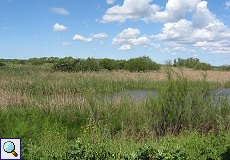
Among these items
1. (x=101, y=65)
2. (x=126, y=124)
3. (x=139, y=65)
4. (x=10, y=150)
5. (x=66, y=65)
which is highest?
(x=139, y=65)

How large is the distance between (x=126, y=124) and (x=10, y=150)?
485 cm

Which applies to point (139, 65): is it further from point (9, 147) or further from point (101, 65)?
point (9, 147)

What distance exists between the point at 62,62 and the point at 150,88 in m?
17.6

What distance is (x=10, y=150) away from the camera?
473cm

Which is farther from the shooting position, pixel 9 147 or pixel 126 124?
pixel 126 124

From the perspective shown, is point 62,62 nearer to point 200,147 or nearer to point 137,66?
point 137,66

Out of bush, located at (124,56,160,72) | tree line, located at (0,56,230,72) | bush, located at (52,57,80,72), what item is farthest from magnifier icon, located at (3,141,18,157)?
bush, located at (124,56,160,72)

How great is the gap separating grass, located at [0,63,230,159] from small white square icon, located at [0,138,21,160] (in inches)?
16.8

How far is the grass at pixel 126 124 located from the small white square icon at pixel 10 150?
1.40ft

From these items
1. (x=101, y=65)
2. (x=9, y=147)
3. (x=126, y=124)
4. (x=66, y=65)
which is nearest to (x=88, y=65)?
(x=66, y=65)

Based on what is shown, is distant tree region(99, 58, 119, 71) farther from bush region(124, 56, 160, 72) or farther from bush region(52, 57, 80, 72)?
bush region(52, 57, 80, 72)

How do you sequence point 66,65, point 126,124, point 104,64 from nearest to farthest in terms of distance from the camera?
point 126,124
point 66,65
point 104,64

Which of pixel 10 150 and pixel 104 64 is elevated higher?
pixel 104 64

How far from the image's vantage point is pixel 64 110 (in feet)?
35.6
